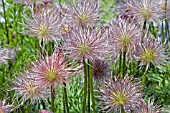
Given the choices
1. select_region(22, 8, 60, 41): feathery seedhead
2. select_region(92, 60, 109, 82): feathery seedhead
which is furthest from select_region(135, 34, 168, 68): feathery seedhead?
select_region(22, 8, 60, 41): feathery seedhead

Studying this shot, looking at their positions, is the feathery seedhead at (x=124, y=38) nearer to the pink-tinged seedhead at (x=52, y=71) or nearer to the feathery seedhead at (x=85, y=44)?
the feathery seedhead at (x=85, y=44)

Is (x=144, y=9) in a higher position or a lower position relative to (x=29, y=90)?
higher

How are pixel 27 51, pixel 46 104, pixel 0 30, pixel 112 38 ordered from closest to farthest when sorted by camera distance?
pixel 112 38, pixel 46 104, pixel 27 51, pixel 0 30

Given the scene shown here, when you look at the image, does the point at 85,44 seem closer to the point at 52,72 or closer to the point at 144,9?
the point at 52,72

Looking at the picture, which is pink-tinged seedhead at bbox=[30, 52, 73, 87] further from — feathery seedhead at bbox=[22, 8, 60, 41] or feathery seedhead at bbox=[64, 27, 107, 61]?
feathery seedhead at bbox=[22, 8, 60, 41]

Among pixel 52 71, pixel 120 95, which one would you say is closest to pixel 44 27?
pixel 52 71

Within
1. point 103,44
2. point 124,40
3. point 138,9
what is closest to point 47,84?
point 103,44

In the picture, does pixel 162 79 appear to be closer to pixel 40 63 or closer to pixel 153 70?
pixel 153 70
